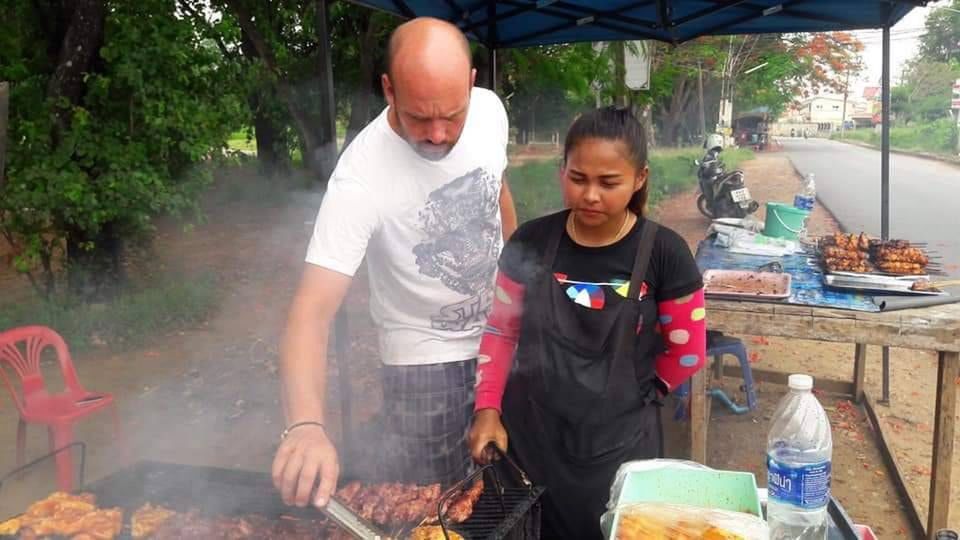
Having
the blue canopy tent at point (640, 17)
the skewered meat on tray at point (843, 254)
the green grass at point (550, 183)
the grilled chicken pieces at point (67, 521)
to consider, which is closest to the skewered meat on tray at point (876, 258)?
the skewered meat on tray at point (843, 254)

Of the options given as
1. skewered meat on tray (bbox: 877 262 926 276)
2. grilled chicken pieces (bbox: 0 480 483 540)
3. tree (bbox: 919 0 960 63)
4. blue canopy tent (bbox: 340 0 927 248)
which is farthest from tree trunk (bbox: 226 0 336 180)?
tree (bbox: 919 0 960 63)

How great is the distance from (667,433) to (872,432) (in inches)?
64.7

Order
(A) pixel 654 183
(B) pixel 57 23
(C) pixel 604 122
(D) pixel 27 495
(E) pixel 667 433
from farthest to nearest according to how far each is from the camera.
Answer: (A) pixel 654 183
(B) pixel 57 23
(E) pixel 667 433
(D) pixel 27 495
(C) pixel 604 122

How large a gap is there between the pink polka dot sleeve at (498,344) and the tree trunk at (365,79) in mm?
7365

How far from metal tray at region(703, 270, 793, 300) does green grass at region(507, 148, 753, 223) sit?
27.4 feet

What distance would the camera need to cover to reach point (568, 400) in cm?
222

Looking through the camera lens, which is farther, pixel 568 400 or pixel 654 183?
pixel 654 183

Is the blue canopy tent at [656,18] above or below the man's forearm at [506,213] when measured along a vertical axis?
above

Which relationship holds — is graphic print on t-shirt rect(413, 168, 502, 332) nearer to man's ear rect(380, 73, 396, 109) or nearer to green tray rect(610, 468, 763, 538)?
man's ear rect(380, 73, 396, 109)

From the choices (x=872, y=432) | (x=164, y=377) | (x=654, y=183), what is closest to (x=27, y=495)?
(x=164, y=377)

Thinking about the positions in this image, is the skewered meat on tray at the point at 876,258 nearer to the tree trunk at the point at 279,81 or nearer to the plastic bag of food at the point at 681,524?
the plastic bag of food at the point at 681,524

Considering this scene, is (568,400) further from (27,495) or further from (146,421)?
(146,421)

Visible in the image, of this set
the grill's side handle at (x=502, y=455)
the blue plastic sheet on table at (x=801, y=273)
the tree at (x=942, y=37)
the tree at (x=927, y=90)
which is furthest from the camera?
the tree at (x=927, y=90)

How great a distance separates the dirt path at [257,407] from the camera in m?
4.48
